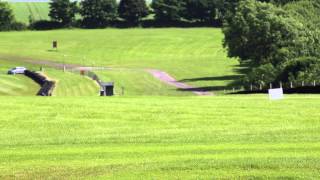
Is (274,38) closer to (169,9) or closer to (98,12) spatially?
(169,9)

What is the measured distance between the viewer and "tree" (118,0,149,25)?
178 m

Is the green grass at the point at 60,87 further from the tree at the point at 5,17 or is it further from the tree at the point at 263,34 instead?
the tree at the point at 5,17

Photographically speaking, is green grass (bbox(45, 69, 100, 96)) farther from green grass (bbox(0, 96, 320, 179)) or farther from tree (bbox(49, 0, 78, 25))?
tree (bbox(49, 0, 78, 25))

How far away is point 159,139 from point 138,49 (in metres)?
110

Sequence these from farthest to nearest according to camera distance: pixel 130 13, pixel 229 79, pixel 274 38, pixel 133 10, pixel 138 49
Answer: pixel 130 13
pixel 133 10
pixel 138 49
pixel 229 79
pixel 274 38

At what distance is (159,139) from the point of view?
74.5ft

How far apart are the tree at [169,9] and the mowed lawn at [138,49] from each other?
14157 millimetres

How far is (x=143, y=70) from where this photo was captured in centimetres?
9938

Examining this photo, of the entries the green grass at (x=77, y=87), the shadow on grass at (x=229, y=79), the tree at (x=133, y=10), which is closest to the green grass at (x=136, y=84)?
the green grass at (x=77, y=87)

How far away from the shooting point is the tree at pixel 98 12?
17775cm

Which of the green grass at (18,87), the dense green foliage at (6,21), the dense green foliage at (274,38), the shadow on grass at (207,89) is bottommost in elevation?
the shadow on grass at (207,89)

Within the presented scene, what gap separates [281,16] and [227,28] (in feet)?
26.6

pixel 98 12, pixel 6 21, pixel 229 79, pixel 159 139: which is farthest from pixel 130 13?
pixel 159 139

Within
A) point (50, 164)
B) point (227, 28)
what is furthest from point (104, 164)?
point (227, 28)
